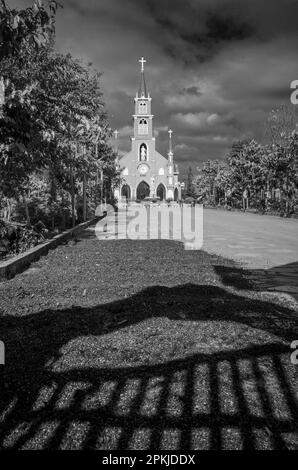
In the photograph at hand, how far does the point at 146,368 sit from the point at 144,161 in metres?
94.3

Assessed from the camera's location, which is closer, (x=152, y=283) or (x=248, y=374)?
(x=248, y=374)

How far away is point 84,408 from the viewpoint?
302 centimetres

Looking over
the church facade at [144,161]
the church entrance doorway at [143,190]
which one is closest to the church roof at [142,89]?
the church facade at [144,161]

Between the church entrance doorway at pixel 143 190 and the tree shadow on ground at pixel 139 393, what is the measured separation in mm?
93831

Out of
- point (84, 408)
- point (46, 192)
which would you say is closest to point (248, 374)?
point (84, 408)

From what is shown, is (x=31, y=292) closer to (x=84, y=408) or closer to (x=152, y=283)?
(x=152, y=283)

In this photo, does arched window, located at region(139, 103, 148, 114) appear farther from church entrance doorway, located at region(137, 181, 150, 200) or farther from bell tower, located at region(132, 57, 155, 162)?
church entrance doorway, located at region(137, 181, 150, 200)

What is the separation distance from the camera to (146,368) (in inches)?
143

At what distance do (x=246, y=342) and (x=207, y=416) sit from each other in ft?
4.50

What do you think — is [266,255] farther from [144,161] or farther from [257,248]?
[144,161]

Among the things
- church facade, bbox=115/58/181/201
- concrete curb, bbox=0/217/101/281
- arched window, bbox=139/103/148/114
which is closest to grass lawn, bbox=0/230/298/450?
concrete curb, bbox=0/217/101/281

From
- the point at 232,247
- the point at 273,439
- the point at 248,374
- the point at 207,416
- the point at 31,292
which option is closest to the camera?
the point at 273,439

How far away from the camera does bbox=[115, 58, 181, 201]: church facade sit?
314 feet

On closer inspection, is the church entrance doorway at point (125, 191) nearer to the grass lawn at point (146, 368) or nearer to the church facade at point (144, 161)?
the church facade at point (144, 161)
